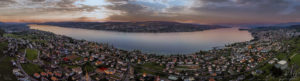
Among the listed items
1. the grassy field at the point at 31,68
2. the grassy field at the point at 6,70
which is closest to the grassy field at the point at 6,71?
the grassy field at the point at 6,70

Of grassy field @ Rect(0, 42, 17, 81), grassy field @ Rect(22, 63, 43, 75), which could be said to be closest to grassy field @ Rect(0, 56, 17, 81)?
grassy field @ Rect(0, 42, 17, 81)

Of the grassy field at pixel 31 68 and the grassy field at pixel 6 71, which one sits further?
the grassy field at pixel 31 68

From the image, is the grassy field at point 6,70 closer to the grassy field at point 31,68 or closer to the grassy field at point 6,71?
the grassy field at point 6,71

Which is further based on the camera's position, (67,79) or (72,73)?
(72,73)

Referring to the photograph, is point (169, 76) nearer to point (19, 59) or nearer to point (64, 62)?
point (64, 62)

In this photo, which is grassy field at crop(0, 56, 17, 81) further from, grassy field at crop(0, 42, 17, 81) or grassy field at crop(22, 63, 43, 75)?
grassy field at crop(22, 63, 43, 75)

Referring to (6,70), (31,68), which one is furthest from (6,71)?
(31,68)

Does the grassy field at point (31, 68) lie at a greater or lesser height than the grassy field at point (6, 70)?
lesser

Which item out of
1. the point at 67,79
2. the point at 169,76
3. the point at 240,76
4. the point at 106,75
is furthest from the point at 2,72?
the point at 240,76
